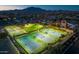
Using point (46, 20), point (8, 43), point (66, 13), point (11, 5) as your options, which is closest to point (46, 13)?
point (46, 20)

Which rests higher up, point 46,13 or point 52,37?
point 46,13

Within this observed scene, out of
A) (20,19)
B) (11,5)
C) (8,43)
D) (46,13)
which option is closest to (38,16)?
(46,13)
